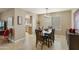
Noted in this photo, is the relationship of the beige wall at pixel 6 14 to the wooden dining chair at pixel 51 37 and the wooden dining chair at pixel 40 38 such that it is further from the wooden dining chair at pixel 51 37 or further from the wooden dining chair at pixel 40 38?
the wooden dining chair at pixel 51 37

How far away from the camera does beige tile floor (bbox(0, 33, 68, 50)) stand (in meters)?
2.77

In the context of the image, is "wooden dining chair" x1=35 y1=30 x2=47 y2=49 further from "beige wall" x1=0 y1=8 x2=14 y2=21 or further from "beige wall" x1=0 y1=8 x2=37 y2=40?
"beige wall" x1=0 y1=8 x2=14 y2=21

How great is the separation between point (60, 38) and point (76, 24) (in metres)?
0.49

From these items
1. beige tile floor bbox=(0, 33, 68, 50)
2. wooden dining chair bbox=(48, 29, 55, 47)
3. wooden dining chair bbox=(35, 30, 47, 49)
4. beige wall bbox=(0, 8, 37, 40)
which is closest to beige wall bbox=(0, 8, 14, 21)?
beige wall bbox=(0, 8, 37, 40)

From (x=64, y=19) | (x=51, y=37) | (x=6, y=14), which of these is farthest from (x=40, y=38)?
(x=6, y=14)

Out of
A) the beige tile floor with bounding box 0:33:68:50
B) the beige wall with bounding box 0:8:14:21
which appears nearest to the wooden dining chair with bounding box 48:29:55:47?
the beige tile floor with bounding box 0:33:68:50

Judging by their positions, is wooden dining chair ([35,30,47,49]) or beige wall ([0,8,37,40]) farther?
wooden dining chair ([35,30,47,49])

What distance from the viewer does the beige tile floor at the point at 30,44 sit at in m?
2.77

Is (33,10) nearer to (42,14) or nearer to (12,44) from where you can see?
(42,14)

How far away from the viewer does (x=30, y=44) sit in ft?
9.29

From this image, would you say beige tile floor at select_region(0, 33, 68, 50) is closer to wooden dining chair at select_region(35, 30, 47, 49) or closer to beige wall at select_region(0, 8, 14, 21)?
wooden dining chair at select_region(35, 30, 47, 49)

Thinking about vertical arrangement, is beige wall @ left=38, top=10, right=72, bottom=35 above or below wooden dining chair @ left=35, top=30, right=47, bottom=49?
above

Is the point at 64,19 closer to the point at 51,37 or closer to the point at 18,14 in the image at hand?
the point at 51,37
